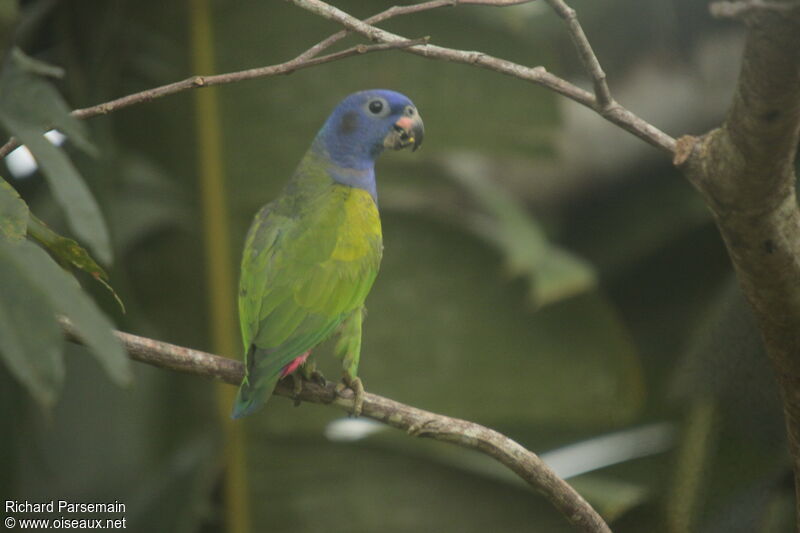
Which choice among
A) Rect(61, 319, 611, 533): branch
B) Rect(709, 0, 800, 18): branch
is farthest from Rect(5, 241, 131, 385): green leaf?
Rect(709, 0, 800, 18): branch

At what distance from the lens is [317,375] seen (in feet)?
6.13

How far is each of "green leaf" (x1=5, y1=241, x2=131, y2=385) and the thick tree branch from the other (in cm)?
69

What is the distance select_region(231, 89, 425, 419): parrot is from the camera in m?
1.71

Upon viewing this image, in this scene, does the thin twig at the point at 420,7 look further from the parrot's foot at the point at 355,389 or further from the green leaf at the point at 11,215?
the parrot's foot at the point at 355,389

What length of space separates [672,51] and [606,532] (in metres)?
2.91

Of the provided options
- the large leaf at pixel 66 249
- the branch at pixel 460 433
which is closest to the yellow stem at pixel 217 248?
the branch at pixel 460 433

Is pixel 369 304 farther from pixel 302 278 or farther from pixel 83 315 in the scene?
pixel 83 315

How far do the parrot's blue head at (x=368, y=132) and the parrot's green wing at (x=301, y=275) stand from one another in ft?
0.59

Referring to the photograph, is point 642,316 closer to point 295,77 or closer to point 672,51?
point 672,51

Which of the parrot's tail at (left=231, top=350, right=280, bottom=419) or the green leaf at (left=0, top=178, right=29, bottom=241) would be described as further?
the parrot's tail at (left=231, top=350, right=280, bottom=419)

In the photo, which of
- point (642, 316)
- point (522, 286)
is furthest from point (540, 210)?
point (522, 286)

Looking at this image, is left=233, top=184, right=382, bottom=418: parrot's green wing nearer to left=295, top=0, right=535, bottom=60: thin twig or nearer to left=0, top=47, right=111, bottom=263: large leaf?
left=295, top=0, right=535, bottom=60: thin twig

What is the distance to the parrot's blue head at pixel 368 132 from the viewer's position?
7.06 feet

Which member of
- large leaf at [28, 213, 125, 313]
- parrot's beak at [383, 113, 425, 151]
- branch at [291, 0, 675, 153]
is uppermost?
parrot's beak at [383, 113, 425, 151]
